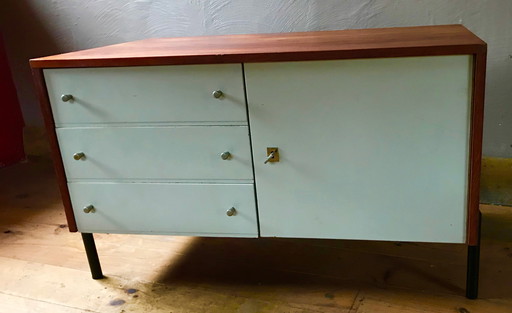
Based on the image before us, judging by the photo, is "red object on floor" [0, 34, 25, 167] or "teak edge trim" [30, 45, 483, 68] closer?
"teak edge trim" [30, 45, 483, 68]

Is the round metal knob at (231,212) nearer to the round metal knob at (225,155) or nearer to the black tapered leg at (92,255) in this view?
the round metal knob at (225,155)

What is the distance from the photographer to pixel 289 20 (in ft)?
5.16

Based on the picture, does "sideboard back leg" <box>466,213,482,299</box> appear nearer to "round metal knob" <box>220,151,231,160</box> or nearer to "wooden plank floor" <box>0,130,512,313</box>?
A: "wooden plank floor" <box>0,130,512,313</box>

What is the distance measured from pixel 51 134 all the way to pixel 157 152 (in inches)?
10.2

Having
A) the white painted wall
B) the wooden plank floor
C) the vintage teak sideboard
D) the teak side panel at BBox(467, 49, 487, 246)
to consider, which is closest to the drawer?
the vintage teak sideboard

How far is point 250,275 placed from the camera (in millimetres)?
1263

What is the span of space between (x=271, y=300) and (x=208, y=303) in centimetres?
15

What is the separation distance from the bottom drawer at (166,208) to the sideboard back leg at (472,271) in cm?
47

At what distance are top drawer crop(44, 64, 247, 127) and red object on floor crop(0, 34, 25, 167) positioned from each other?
3.77 ft

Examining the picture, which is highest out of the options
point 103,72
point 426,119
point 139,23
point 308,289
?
point 139,23

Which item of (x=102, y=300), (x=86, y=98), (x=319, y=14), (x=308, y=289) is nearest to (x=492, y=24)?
(x=319, y=14)

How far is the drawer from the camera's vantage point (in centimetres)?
106

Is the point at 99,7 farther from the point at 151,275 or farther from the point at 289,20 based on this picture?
the point at 151,275

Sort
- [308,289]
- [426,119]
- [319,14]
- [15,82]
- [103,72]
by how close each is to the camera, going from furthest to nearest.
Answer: [15,82]
[319,14]
[308,289]
[103,72]
[426,119]
